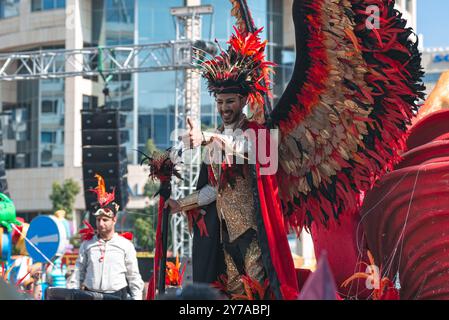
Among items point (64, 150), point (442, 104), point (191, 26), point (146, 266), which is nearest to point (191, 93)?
point (191, 26)

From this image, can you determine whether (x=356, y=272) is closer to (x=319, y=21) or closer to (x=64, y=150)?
(x=319, y=21)

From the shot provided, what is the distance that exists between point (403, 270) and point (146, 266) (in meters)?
8.58

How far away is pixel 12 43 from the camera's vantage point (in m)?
32.6

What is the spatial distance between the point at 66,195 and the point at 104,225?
23632 millimetres

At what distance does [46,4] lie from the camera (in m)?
32.0

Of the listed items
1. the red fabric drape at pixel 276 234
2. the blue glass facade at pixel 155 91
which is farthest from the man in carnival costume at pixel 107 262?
the blue glass facade at pixel 155 91

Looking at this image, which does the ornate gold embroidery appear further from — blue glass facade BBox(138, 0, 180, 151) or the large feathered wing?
blue glass facade BBox(138, 0, 180, 151)

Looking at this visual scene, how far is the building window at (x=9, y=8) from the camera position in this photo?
1297 inches

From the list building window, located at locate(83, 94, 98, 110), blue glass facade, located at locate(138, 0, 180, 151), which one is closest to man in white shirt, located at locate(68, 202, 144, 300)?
blue glass facade, located at locate(138, 0, 180, 151)

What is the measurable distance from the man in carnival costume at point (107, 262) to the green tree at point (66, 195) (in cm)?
2315

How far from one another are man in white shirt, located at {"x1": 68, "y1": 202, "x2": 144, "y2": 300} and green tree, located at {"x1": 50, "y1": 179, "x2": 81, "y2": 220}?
23.2 m

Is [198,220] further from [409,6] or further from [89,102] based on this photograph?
[89,102]

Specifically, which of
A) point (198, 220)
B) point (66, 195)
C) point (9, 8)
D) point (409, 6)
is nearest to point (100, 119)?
→ point (409, 6)

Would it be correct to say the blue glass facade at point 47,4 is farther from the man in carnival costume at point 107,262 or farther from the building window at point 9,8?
the man in carnival costume at point 107,262
